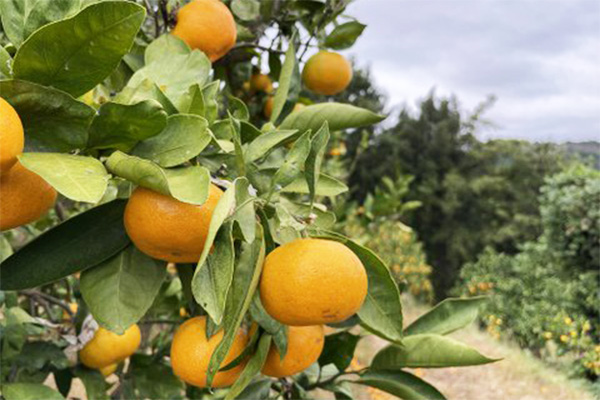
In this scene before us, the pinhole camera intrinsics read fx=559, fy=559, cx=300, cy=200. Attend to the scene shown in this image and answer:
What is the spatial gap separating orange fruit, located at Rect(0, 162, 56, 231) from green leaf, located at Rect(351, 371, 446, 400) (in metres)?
0.48

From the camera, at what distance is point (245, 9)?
871 millimetres

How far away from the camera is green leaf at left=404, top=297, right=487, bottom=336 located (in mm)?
787

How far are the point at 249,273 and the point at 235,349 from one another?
0.12 meters

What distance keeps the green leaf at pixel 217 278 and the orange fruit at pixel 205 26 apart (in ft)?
1.14

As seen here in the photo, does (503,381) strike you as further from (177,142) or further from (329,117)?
(177,142)

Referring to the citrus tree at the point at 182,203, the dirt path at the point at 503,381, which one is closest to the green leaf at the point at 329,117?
the citrus tree at the point at 182,203

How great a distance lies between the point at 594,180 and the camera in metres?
5.01

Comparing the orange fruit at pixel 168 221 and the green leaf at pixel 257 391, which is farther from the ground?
the orange fruit at pixel 168 221

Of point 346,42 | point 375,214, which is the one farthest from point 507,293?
point 346,42

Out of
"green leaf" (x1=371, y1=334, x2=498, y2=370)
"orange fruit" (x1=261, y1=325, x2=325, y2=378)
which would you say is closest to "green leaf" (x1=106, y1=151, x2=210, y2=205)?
"orange fruit" (x1=261, y1=325, x2=325, y2=378)

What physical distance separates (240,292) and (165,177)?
114 millimetres

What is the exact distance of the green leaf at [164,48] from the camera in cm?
63

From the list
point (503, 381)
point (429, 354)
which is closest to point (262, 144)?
point (429, 354)

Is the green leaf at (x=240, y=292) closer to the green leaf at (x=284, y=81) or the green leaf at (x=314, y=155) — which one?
the green leaf at (x=314, y=155)
